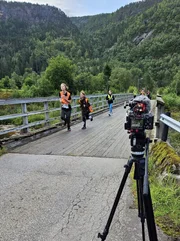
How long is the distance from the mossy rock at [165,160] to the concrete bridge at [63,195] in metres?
0.57

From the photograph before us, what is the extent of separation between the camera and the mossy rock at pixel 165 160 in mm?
3467

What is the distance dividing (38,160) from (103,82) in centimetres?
7298

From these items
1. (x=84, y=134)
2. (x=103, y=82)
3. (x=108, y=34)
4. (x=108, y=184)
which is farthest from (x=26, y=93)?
(x=108, y=34)

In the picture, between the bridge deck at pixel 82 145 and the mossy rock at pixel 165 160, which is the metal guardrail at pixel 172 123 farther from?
the bridge deck at pixel 82 145

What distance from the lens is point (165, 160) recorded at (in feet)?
12.3

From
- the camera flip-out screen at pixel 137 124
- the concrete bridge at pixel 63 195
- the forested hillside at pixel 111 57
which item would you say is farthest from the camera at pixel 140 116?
the forested hillside at pixel 111 57

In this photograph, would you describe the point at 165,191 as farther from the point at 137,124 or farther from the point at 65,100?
the point at 65,100

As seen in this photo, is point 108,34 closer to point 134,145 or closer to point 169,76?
point 169,76

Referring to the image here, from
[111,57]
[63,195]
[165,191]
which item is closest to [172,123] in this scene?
[165,191]

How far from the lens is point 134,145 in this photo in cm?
221

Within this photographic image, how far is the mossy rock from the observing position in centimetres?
347

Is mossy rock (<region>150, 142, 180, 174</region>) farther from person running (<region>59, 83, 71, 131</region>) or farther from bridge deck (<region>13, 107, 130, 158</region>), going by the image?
person running (<region>59, 83, 71, 131</region>)

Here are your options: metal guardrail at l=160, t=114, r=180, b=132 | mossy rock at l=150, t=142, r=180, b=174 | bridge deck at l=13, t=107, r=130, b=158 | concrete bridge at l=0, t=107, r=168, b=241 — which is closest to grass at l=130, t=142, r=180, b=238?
mossy rock at l=150, t=142, r=180, b=174

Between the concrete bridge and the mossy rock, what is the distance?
0.57 m
